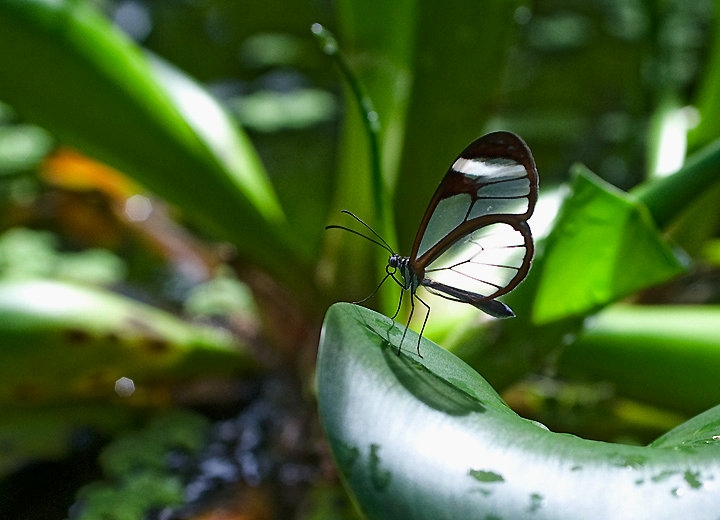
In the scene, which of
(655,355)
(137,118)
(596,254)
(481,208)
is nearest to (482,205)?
(481,208)

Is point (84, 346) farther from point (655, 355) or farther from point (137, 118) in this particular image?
point (655, 355)

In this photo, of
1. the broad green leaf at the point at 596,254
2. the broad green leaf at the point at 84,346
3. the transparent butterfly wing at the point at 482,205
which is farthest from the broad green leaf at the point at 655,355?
the broad green leaf at the point at 84,346

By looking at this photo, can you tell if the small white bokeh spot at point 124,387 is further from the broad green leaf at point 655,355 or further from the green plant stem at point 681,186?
the green plant stem at point 681,186

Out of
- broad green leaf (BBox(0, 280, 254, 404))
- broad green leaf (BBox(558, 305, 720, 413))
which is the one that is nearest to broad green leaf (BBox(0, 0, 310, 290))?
broad green leaf (BBox(0, 280, 254, 404))

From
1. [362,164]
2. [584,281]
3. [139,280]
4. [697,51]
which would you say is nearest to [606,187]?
[584,281]

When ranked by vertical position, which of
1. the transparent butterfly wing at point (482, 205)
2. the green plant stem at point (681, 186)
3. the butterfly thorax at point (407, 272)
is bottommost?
the butterfly thorax at point (407, 272)

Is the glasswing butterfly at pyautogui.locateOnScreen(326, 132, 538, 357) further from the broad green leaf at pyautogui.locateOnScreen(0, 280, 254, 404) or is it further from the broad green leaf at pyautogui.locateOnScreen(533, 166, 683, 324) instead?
the broad green leaf at pyautogui.locateOnScreen(0, 280, 254, 404)

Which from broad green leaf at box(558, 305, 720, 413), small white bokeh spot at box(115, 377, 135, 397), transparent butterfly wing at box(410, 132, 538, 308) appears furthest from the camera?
small white bokeh spot at box(115, 377, 135, 397)
